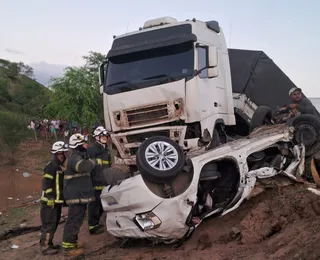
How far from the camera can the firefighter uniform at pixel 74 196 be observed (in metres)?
5.71

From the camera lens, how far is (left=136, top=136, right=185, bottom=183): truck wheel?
464 centimetres

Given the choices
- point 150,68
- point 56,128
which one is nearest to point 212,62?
point 150,68

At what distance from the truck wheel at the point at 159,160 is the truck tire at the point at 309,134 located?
80.4 inches

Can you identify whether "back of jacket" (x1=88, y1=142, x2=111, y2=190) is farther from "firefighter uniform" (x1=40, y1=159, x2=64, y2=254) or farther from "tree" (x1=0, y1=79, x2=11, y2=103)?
"tree" (x1=0, y1=79, x2=11, y2=103)

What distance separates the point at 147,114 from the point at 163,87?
0.51 m

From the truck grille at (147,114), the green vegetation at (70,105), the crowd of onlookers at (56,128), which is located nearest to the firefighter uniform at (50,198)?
the truck grille at (147,114)

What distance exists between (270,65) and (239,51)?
29.0 inches

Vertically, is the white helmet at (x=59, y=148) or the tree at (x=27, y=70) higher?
the tree at (x=27, y=70)

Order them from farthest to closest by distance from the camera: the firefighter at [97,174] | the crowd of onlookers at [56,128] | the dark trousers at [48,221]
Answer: the crowd of onlookers at [56,128] → the firefighter at [97,174] → the dark trousers at [48,221]

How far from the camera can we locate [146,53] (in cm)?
705

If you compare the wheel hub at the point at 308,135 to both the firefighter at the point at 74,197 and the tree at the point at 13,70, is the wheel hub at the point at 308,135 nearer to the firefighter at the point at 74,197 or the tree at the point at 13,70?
the firefighter at the point at 74,197

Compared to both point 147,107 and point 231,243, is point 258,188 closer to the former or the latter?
point 231,243

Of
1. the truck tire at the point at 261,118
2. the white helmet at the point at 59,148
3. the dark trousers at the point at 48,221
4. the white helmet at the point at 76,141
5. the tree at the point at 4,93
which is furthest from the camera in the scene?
the tree at the point at 4,93

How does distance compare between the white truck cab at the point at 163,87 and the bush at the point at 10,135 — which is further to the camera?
the bush at the point at 10,135
